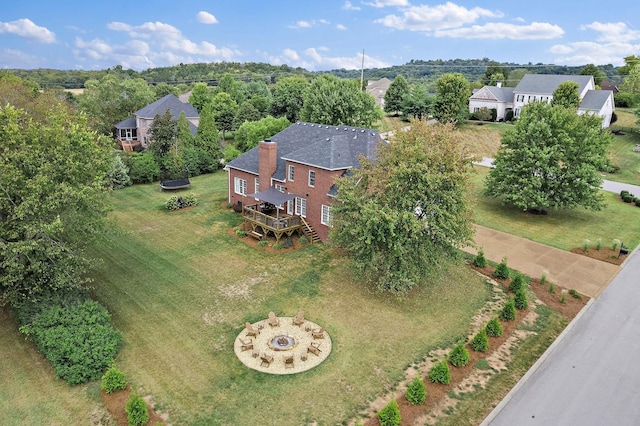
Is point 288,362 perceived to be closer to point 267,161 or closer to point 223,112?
point 267,161

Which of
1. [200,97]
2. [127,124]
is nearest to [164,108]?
[127,124]

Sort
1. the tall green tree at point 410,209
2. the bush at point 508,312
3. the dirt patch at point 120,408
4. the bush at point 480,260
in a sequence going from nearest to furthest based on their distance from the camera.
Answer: the dirt patch at point 120,408 < the bush at point 508,312 < the tall green tree at point 410,209 < the bush at point 480,260

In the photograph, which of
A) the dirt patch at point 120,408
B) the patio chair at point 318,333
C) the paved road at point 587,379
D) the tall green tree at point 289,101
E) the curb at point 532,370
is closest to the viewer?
the dirt patch at point 120,408

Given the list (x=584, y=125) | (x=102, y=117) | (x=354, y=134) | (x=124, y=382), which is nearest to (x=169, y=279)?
(x=124, y=382)

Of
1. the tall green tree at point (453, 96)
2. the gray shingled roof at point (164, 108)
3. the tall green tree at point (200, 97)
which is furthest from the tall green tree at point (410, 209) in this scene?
the tall green tree at point (200, 97)

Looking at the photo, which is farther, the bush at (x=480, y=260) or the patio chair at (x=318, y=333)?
the bush at (x=480, y=260)

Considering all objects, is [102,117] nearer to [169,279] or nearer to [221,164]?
[221,164]

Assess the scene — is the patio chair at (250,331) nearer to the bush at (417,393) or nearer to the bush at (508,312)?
the bush at (417,393)
